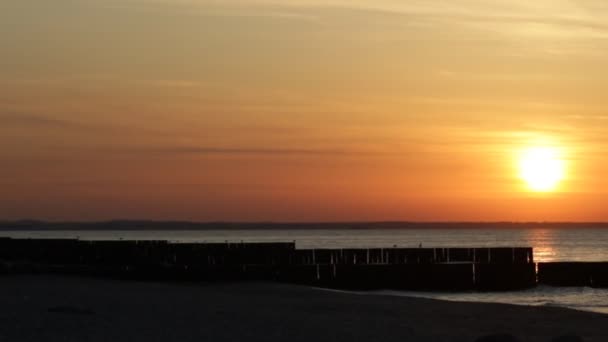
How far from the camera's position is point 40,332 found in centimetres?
2047

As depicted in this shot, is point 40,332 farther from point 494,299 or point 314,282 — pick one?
point 494,299

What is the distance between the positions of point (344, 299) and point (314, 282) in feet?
34.9

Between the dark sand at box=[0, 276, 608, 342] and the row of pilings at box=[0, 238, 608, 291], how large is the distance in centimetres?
426

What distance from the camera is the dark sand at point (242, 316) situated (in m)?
21.5

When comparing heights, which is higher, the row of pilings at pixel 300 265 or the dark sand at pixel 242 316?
the row of pilings at pixel 300 265

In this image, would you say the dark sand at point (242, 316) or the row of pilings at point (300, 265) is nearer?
the dark sand at point (242, 316)

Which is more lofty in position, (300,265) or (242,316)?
→ (300,265)

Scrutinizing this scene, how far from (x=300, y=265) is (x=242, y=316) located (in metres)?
18.7

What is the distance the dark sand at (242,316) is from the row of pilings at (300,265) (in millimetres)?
4257

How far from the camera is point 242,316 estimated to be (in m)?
24.9

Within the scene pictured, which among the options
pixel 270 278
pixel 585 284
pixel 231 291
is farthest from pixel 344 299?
pixel 585 284

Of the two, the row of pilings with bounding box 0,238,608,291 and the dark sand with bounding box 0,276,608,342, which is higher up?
the row of pilings with bounding box 0,238,608,291

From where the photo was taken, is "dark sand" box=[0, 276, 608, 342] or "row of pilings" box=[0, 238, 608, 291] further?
"row of pilings" box=[0, 238, 608, 291]

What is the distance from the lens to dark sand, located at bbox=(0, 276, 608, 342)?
2150 centimetres
